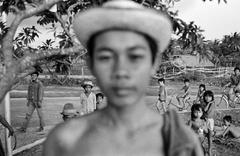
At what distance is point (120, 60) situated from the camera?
5.14ft

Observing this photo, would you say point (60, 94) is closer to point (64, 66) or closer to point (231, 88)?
point (231, 88)

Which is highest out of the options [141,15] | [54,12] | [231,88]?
[54,12]

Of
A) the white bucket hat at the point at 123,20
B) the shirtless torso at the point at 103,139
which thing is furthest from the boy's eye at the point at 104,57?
the shirtless torso at the point at 103,139

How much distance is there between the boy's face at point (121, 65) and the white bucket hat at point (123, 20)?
0.11 feet

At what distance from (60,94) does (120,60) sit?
16.3 meters

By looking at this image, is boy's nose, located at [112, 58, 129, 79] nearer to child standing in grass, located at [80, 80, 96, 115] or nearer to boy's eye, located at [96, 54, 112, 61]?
boy's eye, located at [96, 54, 112, 61]

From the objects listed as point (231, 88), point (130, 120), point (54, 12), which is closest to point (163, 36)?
point (130, 120)

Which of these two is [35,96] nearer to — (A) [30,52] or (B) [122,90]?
(A) [30,52]

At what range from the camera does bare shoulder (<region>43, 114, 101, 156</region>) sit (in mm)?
1665

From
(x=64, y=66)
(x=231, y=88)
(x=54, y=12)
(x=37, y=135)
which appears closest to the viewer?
(x=54, y=12)

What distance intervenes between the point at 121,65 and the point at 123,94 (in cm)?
11

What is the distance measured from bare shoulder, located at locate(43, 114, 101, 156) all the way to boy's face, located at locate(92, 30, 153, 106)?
165mm

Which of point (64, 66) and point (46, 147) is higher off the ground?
point (64, 66)

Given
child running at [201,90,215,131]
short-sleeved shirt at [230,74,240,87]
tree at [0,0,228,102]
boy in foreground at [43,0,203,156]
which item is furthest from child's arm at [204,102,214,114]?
boy in foreground at [43,0,203,156]
